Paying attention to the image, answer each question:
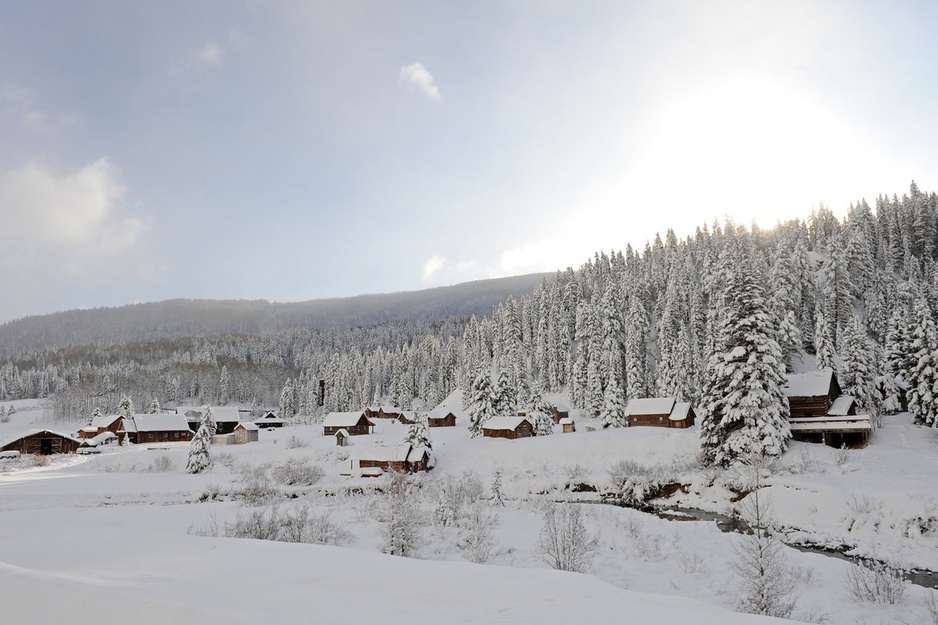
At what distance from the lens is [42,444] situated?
7031cm

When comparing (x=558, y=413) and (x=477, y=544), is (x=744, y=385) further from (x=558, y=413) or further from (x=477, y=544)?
(x=558, y=413)

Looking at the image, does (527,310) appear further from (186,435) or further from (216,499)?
(216,499)

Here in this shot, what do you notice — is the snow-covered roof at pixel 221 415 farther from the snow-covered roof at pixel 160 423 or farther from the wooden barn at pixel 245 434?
the wooden barn at pixel 245 434

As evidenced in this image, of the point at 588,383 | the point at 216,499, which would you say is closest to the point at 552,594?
the point at 216,499

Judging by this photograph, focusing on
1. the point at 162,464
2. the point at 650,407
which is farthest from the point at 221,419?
the point at 650,407

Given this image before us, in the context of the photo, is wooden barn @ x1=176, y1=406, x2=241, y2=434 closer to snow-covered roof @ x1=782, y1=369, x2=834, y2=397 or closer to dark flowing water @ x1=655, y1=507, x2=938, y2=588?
dark flowing water @ x1=655, y1=507, x2=938, y2=588

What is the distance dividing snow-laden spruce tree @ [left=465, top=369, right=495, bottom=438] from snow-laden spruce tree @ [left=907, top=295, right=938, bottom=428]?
46073 mm

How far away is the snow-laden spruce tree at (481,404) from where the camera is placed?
70.9 metres

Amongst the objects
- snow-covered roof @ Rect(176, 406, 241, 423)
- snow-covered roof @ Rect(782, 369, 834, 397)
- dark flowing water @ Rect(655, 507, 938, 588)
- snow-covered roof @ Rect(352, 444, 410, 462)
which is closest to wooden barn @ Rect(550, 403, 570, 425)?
snow-covered roof @ Rect(352, 444, 410, 462)

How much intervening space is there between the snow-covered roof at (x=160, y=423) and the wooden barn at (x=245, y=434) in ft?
41.5

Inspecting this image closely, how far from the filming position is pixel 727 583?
727 inches

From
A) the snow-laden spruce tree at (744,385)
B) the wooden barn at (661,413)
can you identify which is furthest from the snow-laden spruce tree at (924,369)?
the wooden barn at (661,413)

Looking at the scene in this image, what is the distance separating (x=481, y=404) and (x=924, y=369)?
158 feet

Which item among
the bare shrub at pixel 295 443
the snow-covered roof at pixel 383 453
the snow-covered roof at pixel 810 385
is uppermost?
the snow-covered roof at pixel 810 385
